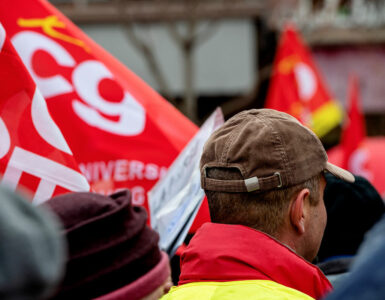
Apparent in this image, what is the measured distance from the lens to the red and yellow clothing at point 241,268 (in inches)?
61.9

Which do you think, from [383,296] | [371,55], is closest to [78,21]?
[371,55]

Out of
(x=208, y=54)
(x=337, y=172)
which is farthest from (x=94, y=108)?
(x=208, y=54)

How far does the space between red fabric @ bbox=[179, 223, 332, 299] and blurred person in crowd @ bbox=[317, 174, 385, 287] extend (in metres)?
0.96

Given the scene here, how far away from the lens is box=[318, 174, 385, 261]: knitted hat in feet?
8.62

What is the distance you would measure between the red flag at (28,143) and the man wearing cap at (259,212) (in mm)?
766

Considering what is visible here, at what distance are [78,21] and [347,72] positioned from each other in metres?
5.25

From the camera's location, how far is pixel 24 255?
27.3 inches

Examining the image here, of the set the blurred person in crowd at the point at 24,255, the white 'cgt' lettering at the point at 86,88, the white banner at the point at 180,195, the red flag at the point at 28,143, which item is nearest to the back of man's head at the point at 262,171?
the white banner at the point at 180,195

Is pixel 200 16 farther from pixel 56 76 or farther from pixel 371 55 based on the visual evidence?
pixel 56 76

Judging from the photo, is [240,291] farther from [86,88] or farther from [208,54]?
[208,54]

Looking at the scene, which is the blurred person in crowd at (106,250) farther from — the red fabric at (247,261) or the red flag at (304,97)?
the red flag at (304,97)

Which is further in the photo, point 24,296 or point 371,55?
point 371,55

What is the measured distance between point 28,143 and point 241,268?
3.76ft

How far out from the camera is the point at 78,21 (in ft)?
37.0
